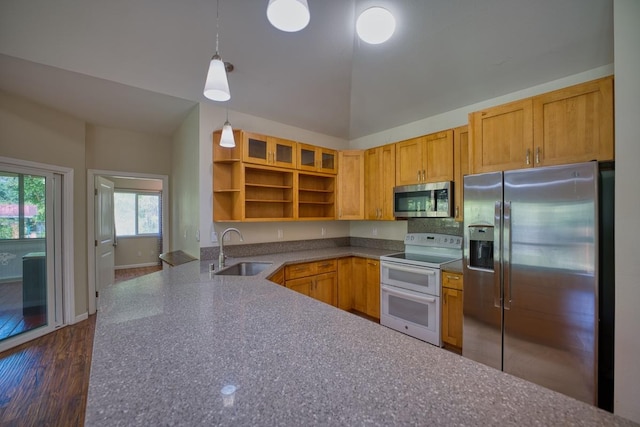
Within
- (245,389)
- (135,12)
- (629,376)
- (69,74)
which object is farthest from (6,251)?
(629,376)

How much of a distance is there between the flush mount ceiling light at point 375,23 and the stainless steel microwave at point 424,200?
1.70 m

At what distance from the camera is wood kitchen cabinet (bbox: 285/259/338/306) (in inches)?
117

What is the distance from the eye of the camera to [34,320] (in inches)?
121

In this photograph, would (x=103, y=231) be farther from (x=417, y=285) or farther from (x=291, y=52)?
(x=417, y=285)

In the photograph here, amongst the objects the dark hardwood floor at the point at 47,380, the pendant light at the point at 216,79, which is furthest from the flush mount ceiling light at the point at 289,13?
the dark hardwood floor at the point at 47,380

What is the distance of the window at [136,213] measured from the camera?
6.73 meters

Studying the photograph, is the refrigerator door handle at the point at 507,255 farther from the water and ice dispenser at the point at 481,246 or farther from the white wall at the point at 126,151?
the white wall at the point at 126,151

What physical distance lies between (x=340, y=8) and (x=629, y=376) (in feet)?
9.51

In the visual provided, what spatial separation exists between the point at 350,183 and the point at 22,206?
12.5 feet

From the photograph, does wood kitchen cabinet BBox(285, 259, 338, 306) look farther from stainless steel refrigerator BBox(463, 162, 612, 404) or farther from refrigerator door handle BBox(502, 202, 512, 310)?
refrigerator door handle BBox(502, 202, 512, 310)

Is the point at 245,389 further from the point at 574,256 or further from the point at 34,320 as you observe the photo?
the point at 34,320

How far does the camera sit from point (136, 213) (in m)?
6.99

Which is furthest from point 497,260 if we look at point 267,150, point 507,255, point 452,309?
point 267,150

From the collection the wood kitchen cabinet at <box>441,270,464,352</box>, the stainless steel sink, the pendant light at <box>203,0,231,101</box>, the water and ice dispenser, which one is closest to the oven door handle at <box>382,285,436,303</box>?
the wood kitchen cabinet at <box>441,270,464,352</box>
